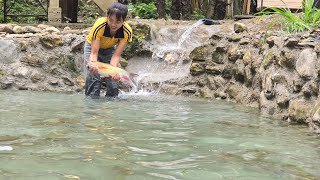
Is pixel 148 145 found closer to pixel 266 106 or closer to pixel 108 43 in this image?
pixel 266 106

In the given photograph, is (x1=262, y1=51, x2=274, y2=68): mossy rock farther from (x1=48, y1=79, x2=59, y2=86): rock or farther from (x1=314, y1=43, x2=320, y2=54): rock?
(x1=48, y1=79, x2=59, y2=86): rock

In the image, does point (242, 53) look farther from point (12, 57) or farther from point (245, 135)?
point (12, 57)

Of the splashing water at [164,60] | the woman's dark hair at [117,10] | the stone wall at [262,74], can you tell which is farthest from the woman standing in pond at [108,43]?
the stone wall at [262,74]

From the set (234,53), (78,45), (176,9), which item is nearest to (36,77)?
(78,45)

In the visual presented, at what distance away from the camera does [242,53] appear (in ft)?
22.2

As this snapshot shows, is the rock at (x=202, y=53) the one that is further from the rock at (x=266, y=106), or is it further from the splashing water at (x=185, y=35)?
the rock at (x=266, y=106)

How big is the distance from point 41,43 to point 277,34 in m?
4.32

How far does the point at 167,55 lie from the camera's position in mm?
8336

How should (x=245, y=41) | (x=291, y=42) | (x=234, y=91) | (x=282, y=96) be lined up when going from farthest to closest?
(x=245, y=41), (x=234, y=91), (x=291, y=42), (x=282, y=96)

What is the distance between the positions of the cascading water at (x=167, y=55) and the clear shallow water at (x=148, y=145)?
2.70m

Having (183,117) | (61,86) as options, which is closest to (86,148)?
(183,117)

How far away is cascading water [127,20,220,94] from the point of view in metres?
7.81

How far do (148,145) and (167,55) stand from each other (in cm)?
532

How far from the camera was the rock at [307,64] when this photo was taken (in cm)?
461
